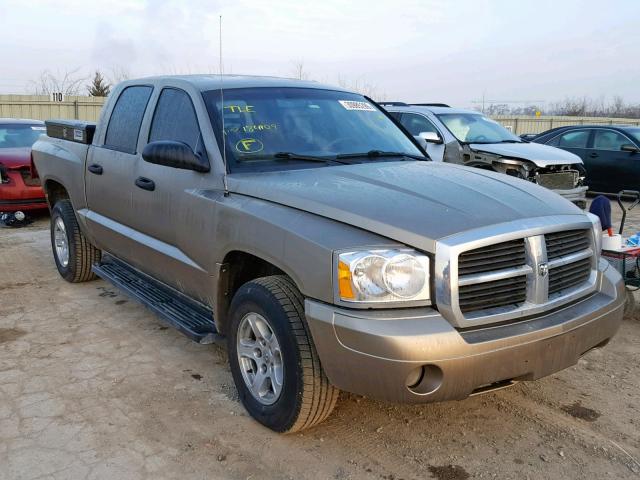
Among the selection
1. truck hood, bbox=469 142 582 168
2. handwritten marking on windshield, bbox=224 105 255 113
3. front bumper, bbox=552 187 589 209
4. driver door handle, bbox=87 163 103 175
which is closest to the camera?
handwritten marking on windshield, bbox=224 105 255 113

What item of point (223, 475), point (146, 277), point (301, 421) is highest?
point (146, 277)

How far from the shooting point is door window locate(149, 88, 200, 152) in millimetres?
4008

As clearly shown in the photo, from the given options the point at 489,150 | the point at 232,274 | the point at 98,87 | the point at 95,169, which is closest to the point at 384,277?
the point at 232,274

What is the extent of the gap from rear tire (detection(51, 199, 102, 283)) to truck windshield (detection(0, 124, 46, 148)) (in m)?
4.53

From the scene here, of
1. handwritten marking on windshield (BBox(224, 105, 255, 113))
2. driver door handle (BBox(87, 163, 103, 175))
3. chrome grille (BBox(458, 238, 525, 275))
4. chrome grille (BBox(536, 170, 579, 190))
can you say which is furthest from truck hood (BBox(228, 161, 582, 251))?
chrome grille (BBox(536, 170, 579, 190))

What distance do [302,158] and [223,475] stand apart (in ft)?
6.16

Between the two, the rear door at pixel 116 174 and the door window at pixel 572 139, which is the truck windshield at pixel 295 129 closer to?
the rear door at pixel 116 174

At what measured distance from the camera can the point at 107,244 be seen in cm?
518

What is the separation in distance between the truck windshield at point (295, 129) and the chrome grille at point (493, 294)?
1.40m

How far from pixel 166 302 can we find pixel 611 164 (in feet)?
34.5

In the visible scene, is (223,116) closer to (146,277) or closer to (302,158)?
(302,158)

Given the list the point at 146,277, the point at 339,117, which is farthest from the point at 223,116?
the point at 146,277

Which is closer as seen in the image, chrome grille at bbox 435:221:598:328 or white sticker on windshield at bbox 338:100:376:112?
chrome grille at bbox 435:221:598:328

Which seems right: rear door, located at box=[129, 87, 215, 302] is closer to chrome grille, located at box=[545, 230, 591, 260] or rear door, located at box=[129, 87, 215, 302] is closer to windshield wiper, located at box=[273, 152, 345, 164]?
windshield wiper, located at box=[273, 152, 345, 164]
